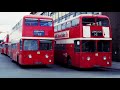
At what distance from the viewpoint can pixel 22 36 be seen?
1895 cm

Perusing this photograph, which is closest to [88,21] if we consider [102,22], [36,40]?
[102,22]

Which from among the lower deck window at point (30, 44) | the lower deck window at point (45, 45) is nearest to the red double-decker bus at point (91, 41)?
the lower deck window at point (45, 45)

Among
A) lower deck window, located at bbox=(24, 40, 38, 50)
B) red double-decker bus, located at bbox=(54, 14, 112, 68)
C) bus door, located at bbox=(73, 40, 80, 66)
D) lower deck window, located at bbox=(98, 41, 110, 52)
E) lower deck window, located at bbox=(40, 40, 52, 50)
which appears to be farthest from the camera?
lower deck window, located at bbox=(40, 40, 52, 50)

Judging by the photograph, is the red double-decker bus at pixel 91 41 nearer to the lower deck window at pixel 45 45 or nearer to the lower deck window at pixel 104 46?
the lower deck window at pixel 104 46

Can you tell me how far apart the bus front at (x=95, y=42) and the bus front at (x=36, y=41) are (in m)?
2.91

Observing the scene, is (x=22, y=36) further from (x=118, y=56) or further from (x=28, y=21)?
(x=118, y=56)

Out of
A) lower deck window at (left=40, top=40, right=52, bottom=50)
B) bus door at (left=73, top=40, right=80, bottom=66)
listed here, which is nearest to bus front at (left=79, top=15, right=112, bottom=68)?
bus door at (left=73, top=40, right=80, bottom=66)

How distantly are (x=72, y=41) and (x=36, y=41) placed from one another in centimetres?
257

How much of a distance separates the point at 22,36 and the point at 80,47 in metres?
4.25

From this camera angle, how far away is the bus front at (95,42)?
17750 millimetres

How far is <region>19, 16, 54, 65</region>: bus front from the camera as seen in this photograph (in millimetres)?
19109

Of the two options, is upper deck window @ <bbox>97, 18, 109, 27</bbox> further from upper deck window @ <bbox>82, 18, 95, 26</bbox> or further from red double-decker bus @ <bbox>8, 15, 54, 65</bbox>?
red double-decker bus @ <bbox>8, 15, 54, 65</bbox>

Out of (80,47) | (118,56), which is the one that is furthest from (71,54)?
(118,56)

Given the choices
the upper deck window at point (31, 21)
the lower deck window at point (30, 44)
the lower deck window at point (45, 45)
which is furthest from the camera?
the lower deck window at point (45, 45)
